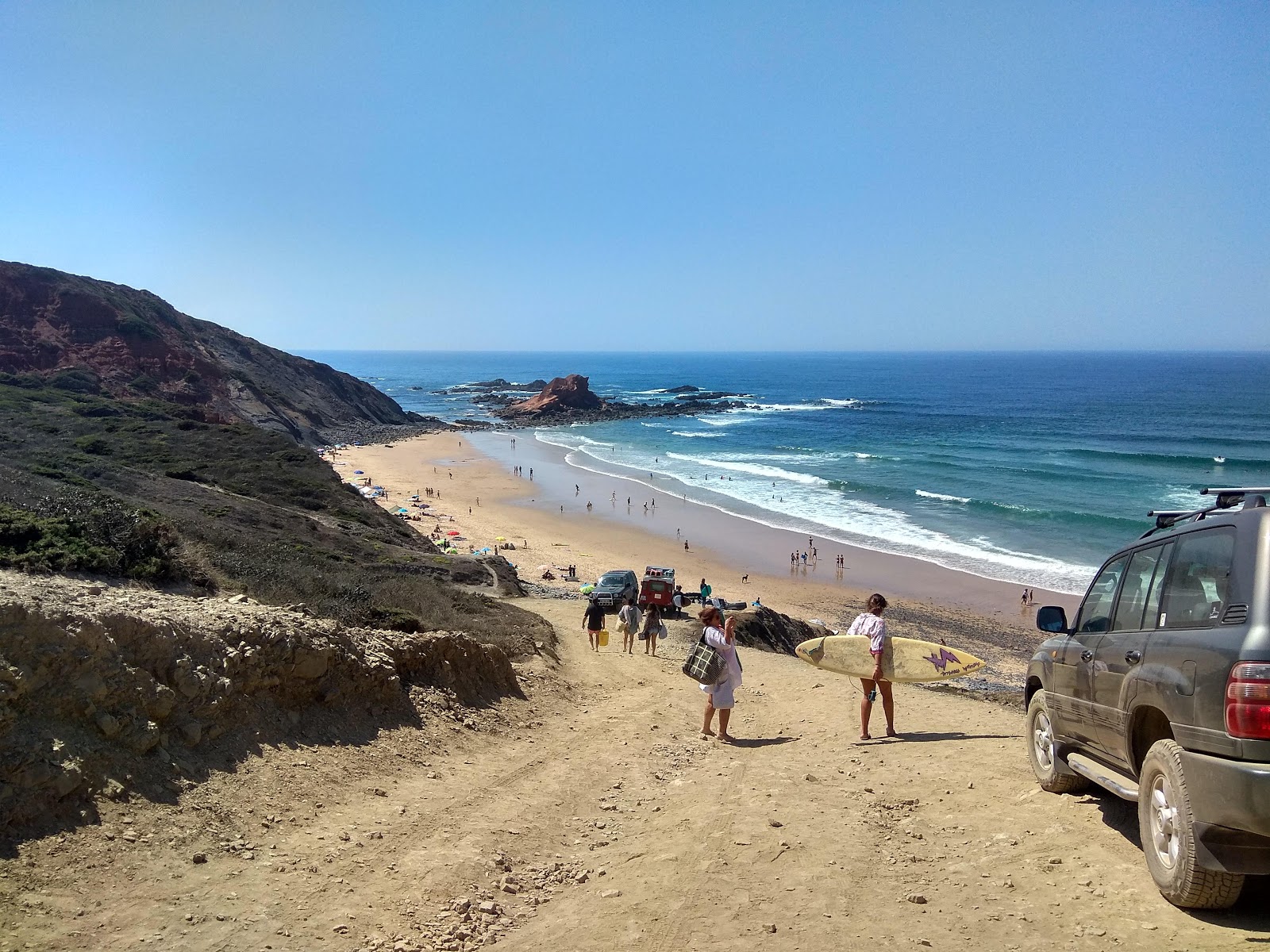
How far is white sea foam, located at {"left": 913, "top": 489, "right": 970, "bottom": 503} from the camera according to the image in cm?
4334

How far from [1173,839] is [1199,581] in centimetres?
122

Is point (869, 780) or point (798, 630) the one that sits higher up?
point (869, 780)

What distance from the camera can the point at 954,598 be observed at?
28.0 m

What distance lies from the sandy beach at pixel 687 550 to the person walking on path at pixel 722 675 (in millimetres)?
14447

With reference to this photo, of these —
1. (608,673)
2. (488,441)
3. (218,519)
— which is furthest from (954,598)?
(488,441)

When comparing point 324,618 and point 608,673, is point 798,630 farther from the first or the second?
point 324,618

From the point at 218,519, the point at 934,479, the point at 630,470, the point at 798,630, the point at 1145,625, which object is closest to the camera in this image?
the point at 1145,625

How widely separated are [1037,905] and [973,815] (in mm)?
1464

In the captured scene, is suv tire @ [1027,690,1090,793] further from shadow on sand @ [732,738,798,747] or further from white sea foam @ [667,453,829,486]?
white sea foam @ [667,453,829,486]

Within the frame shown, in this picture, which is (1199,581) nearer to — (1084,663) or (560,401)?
(1084,663)

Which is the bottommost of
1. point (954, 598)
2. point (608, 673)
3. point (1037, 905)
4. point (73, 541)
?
point (954, 598)

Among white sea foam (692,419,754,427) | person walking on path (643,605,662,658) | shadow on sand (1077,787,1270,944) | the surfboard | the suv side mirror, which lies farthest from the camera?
white sea foam (692,419,754,427)

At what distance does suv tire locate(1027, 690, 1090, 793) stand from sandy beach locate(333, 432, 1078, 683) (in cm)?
1571

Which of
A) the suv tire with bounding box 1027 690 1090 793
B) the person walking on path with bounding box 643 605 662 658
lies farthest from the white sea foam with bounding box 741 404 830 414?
the suv tire with bounding box 1027 690 1090 793
